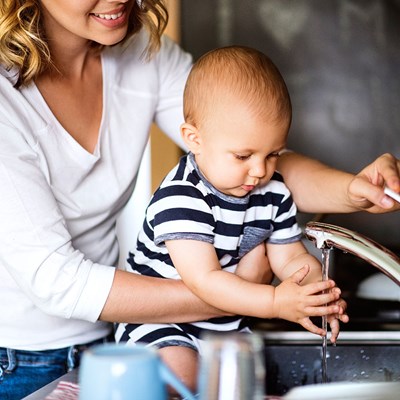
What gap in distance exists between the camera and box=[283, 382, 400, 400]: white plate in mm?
1004

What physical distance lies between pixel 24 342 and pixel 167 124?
0.62 m

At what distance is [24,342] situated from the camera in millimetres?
1592

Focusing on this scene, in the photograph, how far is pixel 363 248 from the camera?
119cm

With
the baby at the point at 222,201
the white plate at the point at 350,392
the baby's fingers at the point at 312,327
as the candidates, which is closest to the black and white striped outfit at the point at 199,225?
the baby at the point at 222,201

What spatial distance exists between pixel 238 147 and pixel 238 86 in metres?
0.10

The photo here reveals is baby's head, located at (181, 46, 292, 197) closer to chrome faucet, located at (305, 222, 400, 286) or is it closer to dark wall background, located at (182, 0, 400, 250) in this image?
chrome faucet, located at (305, 222, 400, 286)

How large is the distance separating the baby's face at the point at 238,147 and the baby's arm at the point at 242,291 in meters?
0.13

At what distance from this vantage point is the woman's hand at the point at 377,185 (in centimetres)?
139

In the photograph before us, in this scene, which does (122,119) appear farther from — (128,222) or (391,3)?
(128,222)

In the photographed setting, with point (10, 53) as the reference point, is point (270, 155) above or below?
below

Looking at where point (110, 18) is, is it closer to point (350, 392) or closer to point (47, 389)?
point (47, 389)

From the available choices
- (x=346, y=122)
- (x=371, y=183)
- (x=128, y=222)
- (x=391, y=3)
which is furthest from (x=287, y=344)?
(x=128, y=222)

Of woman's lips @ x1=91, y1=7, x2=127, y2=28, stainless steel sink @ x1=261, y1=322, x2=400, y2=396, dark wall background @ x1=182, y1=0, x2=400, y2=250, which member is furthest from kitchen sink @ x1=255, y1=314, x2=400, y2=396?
dark wall background @ x1=182, y1=0, x2=400, y2=250

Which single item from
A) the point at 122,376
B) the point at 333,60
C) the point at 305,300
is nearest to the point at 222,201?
the point at 305,300
